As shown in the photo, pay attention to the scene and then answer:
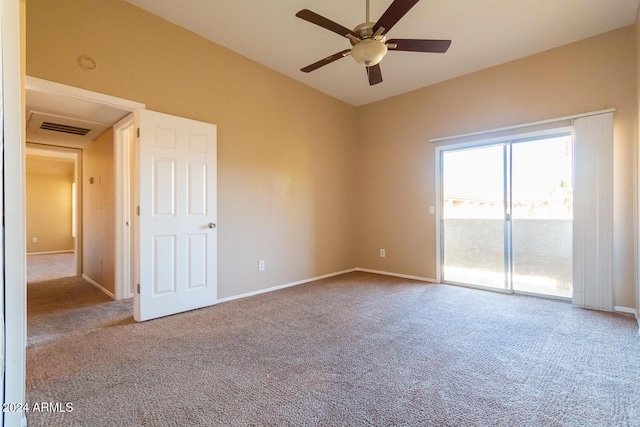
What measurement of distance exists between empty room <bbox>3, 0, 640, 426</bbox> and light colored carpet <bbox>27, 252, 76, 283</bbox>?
18.9 inches

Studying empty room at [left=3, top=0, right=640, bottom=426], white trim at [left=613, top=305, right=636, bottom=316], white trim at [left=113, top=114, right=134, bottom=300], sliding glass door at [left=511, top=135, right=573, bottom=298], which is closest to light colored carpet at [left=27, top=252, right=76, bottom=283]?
empty room at [left=3, top=0, right=640, bottom=426]

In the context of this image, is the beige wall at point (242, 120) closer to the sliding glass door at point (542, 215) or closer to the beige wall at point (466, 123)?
the beige wall at point (466, 123)

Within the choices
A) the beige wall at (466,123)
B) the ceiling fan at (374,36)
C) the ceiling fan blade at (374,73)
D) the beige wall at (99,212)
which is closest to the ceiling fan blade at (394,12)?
the ceiling fan at (374,36)

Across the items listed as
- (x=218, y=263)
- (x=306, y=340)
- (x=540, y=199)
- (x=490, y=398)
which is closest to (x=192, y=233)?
(x=218, y=263)

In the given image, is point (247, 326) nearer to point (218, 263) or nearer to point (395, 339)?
point (218, 263)

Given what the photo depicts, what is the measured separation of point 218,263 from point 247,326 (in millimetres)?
1011

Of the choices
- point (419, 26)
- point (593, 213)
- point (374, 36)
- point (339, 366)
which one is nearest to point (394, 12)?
point (374, 36)

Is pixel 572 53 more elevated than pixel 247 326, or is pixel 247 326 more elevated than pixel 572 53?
pixel 572 53

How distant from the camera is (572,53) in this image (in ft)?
11.0

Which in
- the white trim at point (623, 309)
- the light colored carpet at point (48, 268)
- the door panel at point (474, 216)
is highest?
the door panel at point (474, 216)

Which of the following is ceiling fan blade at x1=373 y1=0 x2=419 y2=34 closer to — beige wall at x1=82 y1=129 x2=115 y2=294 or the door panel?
the door panel

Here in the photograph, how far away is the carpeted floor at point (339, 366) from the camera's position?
1.53 m

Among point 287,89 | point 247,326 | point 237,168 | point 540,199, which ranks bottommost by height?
point 247,326

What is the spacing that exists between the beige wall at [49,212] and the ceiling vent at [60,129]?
16.5 feet
